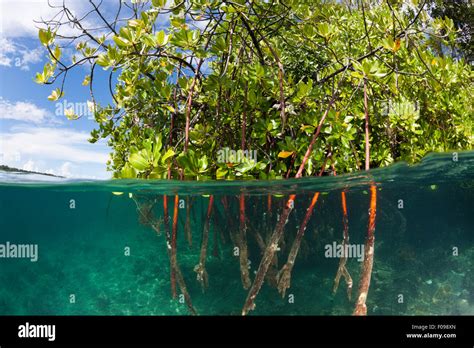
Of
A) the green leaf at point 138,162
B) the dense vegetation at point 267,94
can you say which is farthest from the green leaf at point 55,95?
the green leaf at point 138,162

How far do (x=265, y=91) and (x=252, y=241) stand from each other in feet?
17.2

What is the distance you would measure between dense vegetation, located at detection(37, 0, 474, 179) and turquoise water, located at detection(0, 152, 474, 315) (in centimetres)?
148

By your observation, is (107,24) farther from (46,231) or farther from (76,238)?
(46,231)

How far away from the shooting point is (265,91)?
4.28 metres

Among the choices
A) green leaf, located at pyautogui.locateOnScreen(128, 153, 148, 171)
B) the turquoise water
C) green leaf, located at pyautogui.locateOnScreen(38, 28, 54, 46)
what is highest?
green leaf, located at pyautogui.locateOnScreen(38, 28, 54, 46)

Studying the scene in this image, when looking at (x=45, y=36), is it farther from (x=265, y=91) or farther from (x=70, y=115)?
(x=265, y=91)

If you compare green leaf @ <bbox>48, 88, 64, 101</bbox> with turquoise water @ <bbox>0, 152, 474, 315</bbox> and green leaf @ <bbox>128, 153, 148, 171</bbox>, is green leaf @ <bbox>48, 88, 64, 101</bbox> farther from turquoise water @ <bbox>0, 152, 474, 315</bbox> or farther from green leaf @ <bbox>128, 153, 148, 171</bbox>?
turquoise water @ <bbox>0, 152, 474, 315</bbox>

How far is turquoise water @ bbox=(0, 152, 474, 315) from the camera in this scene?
28.1 ft

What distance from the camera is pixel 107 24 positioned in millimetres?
3850

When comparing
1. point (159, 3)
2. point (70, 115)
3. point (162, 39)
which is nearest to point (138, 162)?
point (162, 39)

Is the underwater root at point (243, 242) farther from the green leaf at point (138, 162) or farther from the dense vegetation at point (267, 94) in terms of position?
the green leaf at point (138, 162)

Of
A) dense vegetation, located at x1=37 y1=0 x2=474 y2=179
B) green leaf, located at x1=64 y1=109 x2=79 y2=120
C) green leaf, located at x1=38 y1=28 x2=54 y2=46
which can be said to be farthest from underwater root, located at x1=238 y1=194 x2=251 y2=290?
green leaf, located at x1=38 y1=28 x2=54 y2=46
